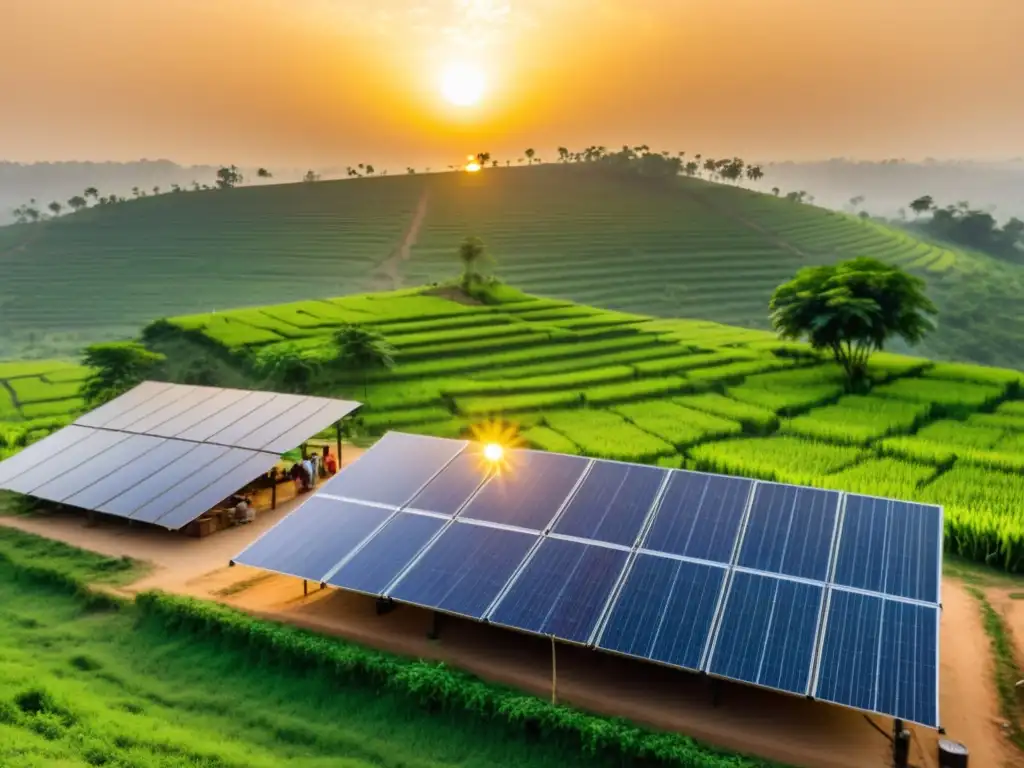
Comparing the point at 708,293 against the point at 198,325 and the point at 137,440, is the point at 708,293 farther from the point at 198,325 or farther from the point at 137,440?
the point at 137,440

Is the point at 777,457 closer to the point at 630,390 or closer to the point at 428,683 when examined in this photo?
the point at 630,390

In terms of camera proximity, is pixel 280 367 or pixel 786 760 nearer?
pixel 786 760

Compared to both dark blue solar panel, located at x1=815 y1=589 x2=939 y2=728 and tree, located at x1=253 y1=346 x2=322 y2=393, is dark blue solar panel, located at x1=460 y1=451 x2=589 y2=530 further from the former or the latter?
tree, located at x1=253 y1=346 x2=322 y2=393

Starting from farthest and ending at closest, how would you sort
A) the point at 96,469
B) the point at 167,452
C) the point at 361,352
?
1. the point at 361,352
2. the point at 167,452
3. the point at 96,469

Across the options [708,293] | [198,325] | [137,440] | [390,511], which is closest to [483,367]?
[198,325]

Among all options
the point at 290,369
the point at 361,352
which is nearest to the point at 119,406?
the point at 290,369

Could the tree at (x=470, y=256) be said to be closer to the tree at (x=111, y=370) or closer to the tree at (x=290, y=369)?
the tree at (x=290, y=369)

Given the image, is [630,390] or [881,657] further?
[630,390]
